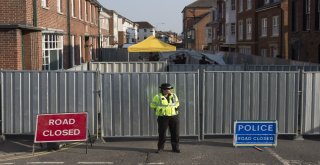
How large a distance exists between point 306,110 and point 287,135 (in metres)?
0.81

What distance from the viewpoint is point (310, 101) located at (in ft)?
34.2

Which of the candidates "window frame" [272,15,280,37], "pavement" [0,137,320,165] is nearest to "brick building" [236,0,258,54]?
"window frame" [272,15,280,37]

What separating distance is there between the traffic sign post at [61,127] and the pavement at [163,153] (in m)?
0.33

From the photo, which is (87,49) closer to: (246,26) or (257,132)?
(246,26)

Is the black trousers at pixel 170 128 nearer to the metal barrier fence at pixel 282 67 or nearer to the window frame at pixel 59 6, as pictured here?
the metal barrier fence at pixel 282 67

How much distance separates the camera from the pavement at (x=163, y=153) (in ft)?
28.7

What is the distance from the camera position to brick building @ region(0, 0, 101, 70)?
14.9 metres

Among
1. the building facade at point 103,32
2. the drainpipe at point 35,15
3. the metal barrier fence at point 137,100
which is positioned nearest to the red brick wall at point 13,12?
the drainpipe at point 35,15

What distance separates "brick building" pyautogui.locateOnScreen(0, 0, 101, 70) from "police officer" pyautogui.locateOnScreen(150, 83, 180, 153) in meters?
7.54

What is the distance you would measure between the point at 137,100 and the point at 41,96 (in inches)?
89.7

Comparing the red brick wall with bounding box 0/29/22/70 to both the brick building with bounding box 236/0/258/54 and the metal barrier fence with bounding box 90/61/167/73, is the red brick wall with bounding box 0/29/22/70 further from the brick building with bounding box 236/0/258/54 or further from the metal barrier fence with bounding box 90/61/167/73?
the brick building with bounding box 236/0/258/54

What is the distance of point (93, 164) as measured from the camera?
28.0 feet

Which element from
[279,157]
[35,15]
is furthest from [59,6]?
[279,157]

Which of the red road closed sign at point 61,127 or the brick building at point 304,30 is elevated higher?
the brick building at point 304,30
